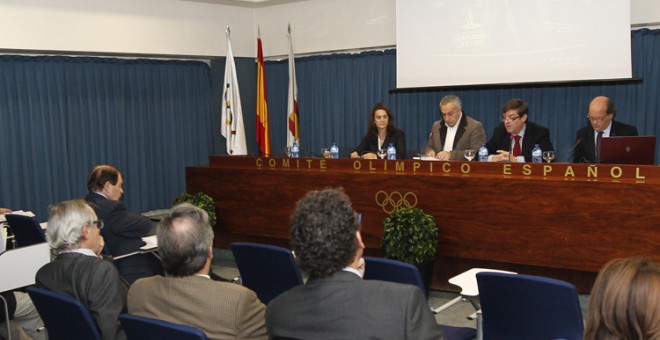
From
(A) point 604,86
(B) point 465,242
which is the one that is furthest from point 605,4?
(B) point 465,242

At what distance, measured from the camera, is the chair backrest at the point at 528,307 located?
2.76 meters

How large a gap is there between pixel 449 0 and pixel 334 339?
19.5 ft

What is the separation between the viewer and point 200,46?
28.5ft

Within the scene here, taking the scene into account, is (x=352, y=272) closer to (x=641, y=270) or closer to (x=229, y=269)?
(x=641, y=270)

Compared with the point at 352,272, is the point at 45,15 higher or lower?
higher

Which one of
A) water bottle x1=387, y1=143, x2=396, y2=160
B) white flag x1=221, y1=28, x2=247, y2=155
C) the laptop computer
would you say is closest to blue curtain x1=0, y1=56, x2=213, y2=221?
white flag x1=221, y1=28, x2=247, y2=155

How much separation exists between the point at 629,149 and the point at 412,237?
1.61 meters

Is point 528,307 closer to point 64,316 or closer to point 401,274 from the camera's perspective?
point 401,274

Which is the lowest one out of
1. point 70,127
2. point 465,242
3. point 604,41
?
point 465,242

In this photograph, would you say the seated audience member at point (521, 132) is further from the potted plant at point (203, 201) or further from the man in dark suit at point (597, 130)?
the potted plant at point (203, 201)

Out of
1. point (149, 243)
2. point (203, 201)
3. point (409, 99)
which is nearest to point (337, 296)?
point (149, 243)

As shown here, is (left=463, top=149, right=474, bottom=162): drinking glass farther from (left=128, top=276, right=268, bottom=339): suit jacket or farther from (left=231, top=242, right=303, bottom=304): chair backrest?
(left=128, top=276, right=268, bottom=339): suit jacket

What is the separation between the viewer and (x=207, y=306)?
2420mm

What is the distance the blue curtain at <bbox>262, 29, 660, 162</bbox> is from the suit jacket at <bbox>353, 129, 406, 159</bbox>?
12.7 inches
